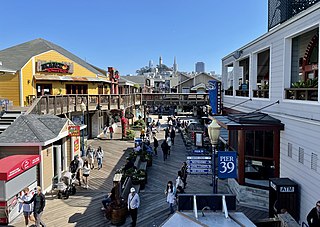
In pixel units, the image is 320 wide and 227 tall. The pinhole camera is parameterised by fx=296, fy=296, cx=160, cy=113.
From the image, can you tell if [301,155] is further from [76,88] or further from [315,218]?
[76,88]

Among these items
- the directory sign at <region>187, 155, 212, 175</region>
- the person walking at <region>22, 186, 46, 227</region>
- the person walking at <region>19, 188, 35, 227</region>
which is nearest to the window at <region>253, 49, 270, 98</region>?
the directory sign at <region>187, 155, 212, 175</region>

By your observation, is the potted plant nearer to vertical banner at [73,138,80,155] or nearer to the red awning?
the red awning

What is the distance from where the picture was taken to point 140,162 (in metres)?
18.6

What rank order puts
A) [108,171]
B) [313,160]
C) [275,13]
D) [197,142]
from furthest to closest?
[197,142], [108,171], [275,13], [313,160]

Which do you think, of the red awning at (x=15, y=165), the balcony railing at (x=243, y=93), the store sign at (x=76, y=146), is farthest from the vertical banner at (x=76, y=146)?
the balcony railing at (x=243, y=93)

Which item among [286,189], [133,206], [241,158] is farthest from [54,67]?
[286,189]

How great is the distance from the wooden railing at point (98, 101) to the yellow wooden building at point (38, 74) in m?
2.70

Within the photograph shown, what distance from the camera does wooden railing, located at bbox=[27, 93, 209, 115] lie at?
61.5 ft

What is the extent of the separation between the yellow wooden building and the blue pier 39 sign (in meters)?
17.2

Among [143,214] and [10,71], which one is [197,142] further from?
[10,71]

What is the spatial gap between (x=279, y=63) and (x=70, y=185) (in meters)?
10.7

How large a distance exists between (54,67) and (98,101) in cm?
484

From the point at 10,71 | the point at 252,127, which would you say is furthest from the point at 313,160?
the point at 10,71

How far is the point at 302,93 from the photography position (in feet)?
33.6
